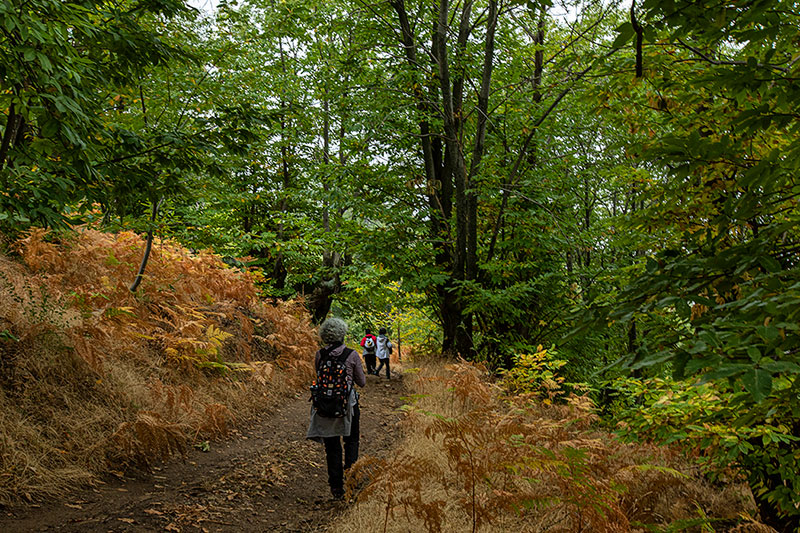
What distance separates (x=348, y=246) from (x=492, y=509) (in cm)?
940

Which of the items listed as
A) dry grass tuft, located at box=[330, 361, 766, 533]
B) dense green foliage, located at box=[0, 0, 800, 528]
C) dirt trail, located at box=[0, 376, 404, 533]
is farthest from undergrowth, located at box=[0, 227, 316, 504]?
dry grass tuft, located at box=[330, 361, 766, 533]

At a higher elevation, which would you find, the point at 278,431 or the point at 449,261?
the point at 449,261

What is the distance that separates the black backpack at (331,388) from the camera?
5129 mm

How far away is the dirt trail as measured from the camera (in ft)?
13.9

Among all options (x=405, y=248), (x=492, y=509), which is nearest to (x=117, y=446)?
(x=492, y=509)

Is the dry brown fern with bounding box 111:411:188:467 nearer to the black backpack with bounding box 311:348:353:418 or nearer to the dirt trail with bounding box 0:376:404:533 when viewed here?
the dirt trail with bounding box 0:376:404:533

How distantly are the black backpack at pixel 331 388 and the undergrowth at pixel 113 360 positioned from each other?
231cm

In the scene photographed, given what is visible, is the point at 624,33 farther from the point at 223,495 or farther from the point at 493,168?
the point at 493,168

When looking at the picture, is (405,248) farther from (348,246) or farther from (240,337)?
(240,337)

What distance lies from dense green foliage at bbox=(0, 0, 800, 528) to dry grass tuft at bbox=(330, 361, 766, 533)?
74 centimetres

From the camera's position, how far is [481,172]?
11.4m

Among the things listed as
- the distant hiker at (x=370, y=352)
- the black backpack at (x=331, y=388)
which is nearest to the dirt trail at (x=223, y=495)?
the black backpack at (x=331, y=388)

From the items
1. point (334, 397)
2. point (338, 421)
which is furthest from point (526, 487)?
point (334, 397)

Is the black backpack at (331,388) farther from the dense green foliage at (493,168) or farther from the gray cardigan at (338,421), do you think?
the dense green foliage at (493,168)
